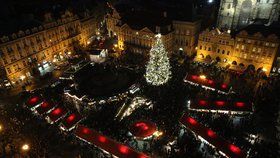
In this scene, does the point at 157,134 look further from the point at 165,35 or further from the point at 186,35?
the point at 186,35

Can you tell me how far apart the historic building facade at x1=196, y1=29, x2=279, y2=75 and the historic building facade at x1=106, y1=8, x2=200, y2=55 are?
12.4 ft

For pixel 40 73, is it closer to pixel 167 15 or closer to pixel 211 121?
pixel 167 15

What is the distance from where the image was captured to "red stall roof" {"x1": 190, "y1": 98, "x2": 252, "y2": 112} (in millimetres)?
42244

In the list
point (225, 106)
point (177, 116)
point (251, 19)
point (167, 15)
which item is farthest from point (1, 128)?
point (251, 19)

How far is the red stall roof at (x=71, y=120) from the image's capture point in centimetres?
4017

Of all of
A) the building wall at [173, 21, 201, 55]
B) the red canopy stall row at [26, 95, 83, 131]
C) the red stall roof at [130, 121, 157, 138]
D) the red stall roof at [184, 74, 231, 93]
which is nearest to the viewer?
the red stall roof at [130, 121, 157, 138]

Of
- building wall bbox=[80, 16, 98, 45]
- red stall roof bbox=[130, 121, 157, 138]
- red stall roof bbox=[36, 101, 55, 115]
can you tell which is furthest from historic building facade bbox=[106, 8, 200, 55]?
red stall roof bbox=[36, 101, 55, 115]

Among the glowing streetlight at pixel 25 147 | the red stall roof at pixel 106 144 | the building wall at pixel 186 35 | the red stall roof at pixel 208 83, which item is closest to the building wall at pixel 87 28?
the building wall at pixel 186 35

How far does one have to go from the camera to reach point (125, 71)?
5778cm

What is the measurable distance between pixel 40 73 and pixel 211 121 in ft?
158

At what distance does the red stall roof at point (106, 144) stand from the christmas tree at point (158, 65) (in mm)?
20467

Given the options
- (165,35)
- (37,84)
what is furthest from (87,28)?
(165,35)

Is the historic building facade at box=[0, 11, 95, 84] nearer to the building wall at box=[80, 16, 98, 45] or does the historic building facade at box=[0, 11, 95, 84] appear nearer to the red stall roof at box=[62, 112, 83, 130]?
the building wall at box=[80, 16, 98, 45]

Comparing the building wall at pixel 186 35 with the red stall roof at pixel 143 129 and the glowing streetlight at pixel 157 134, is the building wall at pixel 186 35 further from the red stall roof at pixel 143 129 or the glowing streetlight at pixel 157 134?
the glowing streetlight at pixel 157 134
